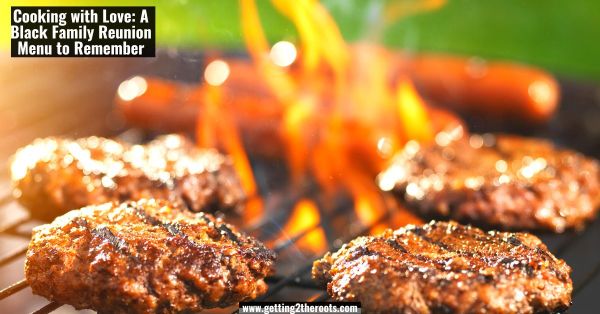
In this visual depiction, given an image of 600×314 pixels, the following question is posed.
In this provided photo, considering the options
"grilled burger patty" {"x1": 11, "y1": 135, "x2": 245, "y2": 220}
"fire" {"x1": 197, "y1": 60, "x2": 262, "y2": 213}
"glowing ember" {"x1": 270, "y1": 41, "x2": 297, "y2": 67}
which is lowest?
"grilled burger patty" {"x1": 11, "y1": 135, "x2": 245, "y2": 220}

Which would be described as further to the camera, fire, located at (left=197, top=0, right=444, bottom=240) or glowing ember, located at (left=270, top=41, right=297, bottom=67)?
glowing ember, located at (left=270, top=41, right=297, bottom=67)

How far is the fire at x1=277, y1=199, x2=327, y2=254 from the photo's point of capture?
397cm

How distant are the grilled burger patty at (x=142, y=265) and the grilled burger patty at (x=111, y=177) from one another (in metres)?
0.74

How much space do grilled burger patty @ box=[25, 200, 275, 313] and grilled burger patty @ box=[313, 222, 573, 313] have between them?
0.32 metres

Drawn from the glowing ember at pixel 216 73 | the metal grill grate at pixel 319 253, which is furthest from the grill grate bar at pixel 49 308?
the glowing ember at pixel 216 73

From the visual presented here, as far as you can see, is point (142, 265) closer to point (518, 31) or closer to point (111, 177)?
point (111, 177)

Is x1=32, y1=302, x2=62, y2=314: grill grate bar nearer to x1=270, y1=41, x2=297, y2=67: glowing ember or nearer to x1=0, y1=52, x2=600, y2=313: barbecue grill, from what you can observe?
x1=0, y1=52, x2=600, y2=313: barbecue grill

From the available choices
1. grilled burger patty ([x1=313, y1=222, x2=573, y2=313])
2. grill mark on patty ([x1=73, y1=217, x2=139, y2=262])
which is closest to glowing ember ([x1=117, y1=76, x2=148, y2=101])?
grill mark on patty ([x1=73, y1=217, x2=139, y2=262])

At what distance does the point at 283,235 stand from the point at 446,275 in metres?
1.39

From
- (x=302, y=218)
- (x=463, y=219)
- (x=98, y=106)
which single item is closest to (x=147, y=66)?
(x=98, y=106)

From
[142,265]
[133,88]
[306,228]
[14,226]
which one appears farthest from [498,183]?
[133,88]

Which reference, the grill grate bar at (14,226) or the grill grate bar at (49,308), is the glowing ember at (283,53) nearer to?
the grill grate bar at (14,226)

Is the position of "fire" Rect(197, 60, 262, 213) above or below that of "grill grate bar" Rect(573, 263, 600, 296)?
above

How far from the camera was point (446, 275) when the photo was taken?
9.07ft
